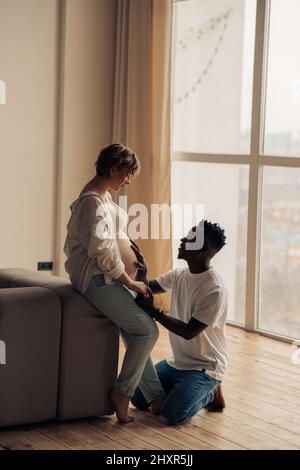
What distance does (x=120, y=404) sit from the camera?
3.40 meters

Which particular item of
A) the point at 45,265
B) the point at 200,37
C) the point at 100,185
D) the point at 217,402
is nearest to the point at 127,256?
the point at 100,185

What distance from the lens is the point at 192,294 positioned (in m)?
3.56

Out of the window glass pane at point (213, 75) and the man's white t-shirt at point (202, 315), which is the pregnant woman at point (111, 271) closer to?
the man's white t-shirt at point (202, 315)

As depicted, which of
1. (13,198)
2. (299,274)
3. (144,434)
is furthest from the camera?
(13,198)

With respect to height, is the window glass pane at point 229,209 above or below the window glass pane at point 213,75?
below

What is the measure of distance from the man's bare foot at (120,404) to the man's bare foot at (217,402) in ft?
1.42

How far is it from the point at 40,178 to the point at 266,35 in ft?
5.66

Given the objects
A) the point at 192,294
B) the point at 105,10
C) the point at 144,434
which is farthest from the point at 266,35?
the point at 144,434

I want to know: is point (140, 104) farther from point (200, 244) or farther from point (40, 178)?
point (200, 244)

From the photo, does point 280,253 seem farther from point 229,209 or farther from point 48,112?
point 48,112

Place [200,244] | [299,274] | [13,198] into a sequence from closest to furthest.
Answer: [200,244], [299,274], [13,198]

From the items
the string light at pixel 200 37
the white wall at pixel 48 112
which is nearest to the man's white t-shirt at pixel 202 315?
the white wall at pixel 48 112

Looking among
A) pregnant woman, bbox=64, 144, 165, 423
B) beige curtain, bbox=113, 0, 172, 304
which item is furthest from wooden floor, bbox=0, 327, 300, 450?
beige curtain, bbox=113, 0, 172, 304

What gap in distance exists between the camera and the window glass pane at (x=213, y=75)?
5.21 m
